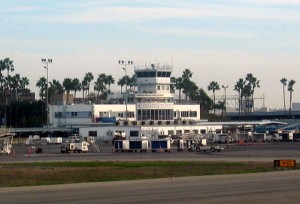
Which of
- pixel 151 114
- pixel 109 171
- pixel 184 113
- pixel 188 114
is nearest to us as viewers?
pixel 109 171

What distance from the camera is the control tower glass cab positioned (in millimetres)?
166375

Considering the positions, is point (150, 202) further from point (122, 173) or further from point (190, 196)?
point (122, 173)

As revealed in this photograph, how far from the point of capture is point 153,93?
16700cm

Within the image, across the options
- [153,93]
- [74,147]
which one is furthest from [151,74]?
[74,147]

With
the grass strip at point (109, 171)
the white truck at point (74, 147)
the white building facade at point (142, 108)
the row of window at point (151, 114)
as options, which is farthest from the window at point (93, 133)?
the grass strip at point (109, 171)

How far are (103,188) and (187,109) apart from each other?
137m

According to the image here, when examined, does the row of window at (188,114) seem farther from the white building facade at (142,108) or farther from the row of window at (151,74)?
the row of window at (151,74)

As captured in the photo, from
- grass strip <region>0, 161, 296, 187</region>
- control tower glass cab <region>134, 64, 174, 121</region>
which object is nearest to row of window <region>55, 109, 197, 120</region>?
control tower glass cab <region>134, 64, 174, 121</region>

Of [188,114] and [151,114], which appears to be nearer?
[151,114]

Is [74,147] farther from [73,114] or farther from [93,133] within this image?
[73,114]

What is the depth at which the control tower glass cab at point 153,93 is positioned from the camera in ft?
546

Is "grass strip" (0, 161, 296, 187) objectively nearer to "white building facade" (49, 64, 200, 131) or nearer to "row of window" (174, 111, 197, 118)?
"white building facade" (49, 64, 200, 131)

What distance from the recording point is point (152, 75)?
546 feet

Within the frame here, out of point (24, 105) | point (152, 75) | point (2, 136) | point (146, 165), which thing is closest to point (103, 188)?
point (146, 165)
